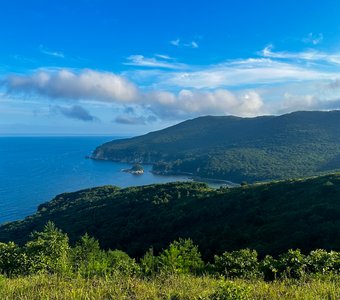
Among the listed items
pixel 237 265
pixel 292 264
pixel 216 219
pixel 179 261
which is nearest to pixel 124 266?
pixel 179 261

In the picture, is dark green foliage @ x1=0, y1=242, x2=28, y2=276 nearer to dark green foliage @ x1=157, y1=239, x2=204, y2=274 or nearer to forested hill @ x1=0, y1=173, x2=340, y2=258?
dark green foliage @ x1=157, y1=239, x2=204, y2=274

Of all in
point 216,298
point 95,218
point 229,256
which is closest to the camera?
point 216,298

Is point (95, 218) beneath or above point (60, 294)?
beneath

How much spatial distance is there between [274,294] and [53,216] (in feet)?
330

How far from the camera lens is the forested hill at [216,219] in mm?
50281

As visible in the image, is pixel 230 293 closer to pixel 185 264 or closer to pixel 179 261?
pixel 179 261

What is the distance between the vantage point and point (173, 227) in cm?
6906

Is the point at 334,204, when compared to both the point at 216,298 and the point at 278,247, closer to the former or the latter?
the point at 278,247

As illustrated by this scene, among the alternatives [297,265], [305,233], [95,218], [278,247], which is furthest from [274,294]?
[95,218]

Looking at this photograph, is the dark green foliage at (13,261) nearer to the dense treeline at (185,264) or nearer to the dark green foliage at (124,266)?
the dense treeline at (185,264)

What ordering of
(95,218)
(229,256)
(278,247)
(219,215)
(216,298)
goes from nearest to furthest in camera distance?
(216,298) → (229,256) → (278,247) → (219,215) → (95,218)

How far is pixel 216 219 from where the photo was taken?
6719 cm

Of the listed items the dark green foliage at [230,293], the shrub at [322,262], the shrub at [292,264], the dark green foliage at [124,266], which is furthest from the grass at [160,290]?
the shrub at [322,262]

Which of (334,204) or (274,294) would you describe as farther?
(334,204)
